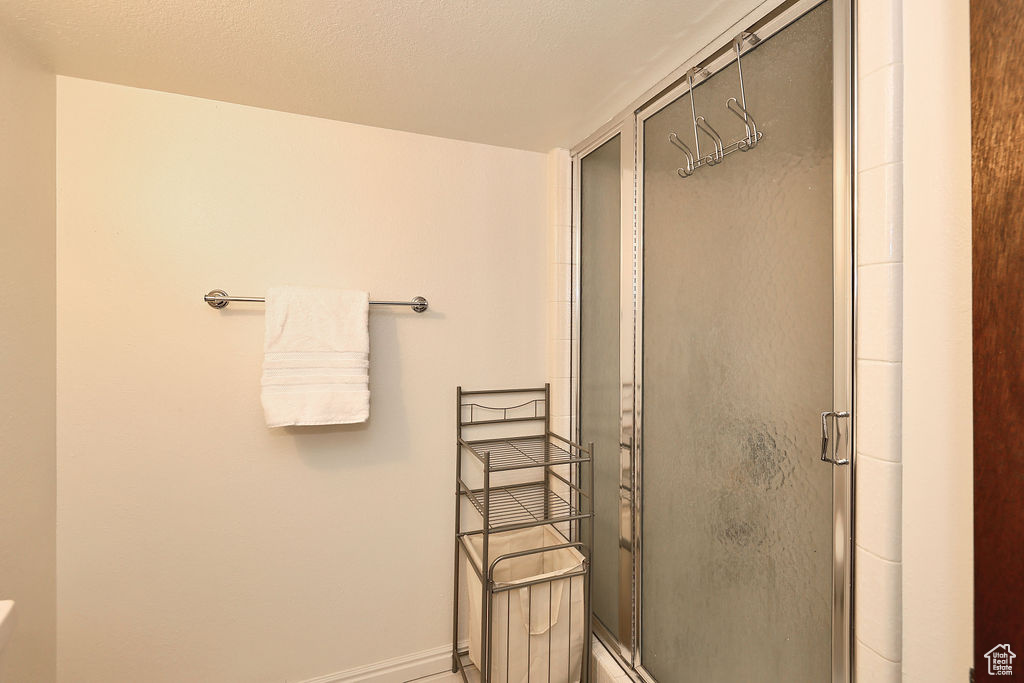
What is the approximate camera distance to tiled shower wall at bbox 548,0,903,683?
2.56 ft

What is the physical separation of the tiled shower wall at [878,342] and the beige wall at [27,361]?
1831mm

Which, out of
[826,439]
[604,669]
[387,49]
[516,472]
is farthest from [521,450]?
[387,49]

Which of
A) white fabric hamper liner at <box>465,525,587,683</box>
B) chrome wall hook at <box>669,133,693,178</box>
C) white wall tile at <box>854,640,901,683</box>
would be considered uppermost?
chrome wall hook at <box>669,133,693,178</box>

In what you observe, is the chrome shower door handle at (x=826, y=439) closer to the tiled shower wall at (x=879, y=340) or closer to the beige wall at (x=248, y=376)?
the tiled shower wall at (x=879, y=340)

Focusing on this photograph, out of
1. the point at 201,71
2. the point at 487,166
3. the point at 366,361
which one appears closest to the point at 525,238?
the point at 487,166

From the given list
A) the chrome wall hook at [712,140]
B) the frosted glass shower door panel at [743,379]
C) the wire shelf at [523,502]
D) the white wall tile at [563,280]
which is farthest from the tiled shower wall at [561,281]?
the chrome wall hook at [712,140]

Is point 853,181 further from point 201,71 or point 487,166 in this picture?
point 201,71

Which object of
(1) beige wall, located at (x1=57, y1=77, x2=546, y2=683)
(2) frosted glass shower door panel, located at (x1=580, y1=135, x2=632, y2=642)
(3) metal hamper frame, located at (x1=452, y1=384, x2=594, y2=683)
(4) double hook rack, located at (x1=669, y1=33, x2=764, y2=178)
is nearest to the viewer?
(4) double hook rack, located at (x1=669, y1=33, x2=764, y2=178)

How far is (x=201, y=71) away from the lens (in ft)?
4.51

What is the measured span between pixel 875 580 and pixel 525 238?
4.94ft

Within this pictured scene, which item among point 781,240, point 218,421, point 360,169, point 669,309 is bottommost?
point 218,421

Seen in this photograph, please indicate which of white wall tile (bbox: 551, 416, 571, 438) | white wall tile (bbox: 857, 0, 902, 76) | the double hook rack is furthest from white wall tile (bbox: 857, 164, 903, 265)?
white wall tile (bbox: 551, 416, 571, 438)

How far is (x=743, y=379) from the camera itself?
113 cm

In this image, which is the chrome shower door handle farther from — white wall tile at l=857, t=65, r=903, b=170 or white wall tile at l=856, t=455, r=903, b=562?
white wall tile at l=857, t=65, r=903, b=170
